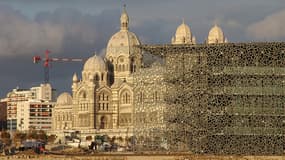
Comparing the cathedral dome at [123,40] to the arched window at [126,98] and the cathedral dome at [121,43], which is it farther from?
the arched window at [126,98]

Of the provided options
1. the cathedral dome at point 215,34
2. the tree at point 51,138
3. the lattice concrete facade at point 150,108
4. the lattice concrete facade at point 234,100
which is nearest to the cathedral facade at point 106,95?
the tree at point 51,138

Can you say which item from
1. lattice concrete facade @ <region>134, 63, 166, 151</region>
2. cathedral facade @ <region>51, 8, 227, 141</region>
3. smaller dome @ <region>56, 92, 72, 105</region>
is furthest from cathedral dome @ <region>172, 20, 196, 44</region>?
lattice concrete facade @ <region>134, 63, 166, 151</region>

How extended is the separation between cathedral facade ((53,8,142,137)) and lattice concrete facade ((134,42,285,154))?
173 ft

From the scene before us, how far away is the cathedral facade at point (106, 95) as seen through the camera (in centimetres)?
15825

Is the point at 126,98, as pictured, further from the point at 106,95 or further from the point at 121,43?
the point at 121,43

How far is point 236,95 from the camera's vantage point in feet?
318

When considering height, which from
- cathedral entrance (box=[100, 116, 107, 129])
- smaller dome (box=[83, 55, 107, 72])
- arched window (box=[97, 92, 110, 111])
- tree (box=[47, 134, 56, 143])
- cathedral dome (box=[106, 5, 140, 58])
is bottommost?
tree (box=[47, 134, 56, 143])

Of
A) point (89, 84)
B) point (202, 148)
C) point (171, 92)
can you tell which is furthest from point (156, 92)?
point (89, 84)

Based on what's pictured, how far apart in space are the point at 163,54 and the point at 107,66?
68302mm

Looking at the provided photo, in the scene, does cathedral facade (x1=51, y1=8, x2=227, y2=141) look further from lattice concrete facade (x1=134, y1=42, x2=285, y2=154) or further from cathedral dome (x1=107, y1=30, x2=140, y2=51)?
lattice concrete facade (x1=134, y1=42, x2=285, y2=154)

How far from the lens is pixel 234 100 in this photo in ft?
Result: 319

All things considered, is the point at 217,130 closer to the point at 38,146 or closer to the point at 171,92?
the point at 171,92

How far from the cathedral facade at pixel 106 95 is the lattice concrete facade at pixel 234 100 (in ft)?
173

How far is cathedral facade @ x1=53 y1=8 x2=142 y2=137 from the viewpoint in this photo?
158 m
